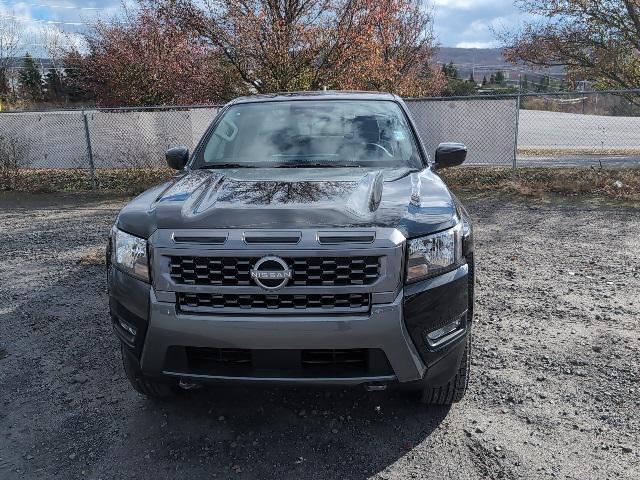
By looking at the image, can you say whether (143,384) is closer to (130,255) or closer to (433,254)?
(130,255)

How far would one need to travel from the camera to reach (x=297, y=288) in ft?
8.21

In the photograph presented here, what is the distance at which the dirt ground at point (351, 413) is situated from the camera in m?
2.71

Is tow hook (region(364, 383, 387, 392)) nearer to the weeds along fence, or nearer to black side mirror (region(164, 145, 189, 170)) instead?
black side mirror (region(164, 145, 189, 170))

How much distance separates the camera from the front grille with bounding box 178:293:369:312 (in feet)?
8.26

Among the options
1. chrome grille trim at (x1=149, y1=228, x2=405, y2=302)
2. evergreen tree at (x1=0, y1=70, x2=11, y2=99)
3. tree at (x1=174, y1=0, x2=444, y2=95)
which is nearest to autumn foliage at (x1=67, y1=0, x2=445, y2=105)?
tree at (x1=174, y1=0, x2=444, y2=95)

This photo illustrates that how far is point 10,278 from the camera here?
18.6 ft

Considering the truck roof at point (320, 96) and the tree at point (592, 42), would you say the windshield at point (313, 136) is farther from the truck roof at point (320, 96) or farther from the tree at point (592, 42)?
the tree at point (592, 42)

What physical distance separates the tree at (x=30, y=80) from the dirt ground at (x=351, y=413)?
28479 mm

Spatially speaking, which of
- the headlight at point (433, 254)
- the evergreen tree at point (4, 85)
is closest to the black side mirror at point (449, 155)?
the headlight at point (433, 254)

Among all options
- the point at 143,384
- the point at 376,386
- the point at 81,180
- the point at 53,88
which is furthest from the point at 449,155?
the point at 53,88

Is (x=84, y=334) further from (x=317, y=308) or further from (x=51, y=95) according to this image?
(x=51, y=95)

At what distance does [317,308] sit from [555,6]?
11.9 metres

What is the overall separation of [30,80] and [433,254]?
33.2 metres

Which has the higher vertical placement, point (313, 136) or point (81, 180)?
point (313, 136)
